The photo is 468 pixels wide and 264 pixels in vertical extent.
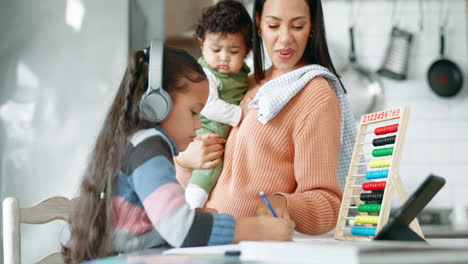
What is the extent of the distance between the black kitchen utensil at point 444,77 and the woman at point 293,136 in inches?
82.0

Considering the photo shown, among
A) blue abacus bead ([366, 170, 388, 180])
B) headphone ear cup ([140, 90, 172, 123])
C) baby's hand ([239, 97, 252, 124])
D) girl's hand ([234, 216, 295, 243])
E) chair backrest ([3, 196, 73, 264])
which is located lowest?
chair backrest ([3, 196, 73, 264])

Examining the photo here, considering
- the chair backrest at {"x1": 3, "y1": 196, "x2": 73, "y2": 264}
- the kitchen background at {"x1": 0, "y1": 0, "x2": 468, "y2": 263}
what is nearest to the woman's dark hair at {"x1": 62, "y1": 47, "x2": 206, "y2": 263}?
the chair backrest at {"x1": 3, "y1": 196, "x2": 73, "y2": 264}

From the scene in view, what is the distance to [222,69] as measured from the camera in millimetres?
1682

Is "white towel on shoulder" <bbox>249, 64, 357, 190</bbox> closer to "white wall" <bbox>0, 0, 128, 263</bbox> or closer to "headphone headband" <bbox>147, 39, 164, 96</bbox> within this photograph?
"headphone headband" <bbox>147, 39, 164, 96</bbox>

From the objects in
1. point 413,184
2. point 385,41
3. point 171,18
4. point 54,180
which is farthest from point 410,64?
point 54,180

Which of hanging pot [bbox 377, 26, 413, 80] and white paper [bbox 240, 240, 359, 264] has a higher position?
hanging pot [bbox 377, 26, 413, 80]

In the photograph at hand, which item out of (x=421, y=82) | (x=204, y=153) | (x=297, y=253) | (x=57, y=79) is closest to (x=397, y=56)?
(x=421, y=82)

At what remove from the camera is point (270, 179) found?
141 cm

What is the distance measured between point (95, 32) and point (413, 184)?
1996mm

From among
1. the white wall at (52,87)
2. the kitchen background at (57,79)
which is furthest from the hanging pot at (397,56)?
the white wall at (52,87)

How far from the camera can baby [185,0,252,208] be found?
1584 millimetres

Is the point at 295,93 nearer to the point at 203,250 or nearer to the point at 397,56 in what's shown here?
the point at 203,250

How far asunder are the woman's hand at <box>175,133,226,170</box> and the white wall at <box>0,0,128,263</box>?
945 millimetres

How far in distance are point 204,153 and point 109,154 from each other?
515 millimetres
